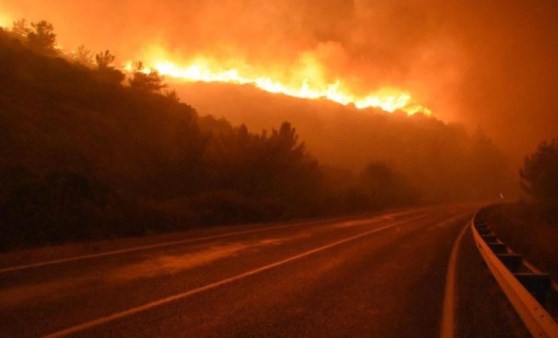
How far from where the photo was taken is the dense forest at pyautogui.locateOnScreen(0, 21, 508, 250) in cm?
1373

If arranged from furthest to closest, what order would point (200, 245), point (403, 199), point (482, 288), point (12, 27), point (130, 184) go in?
point (403, 199) → point (12, 27) → point (130, 184) → point (200, 245) → point (482, 288)

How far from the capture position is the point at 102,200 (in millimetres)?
15555

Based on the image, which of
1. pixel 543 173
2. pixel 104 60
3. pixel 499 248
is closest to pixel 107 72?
pixel 104 60

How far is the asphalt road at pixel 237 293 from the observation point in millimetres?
5238

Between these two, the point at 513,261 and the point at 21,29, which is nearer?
the point at 513,261

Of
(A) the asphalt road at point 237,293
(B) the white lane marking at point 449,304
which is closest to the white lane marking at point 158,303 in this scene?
(A) the asphalt road at point 237,293

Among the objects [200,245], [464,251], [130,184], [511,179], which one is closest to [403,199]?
[130,184]

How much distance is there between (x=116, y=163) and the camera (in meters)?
27.6

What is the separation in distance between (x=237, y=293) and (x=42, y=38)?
3988 centimetres

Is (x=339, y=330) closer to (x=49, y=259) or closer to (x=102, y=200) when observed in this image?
(x=49, y=259)

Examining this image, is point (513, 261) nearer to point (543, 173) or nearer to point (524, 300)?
point (524, 300)

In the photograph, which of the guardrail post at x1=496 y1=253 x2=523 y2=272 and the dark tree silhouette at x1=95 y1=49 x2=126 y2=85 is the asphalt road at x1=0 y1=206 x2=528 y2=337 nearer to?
the guardrail post at x1=496 y1=253 x2=523 y2=272

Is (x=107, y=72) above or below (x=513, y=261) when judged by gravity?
above

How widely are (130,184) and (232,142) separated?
26.6 feet
